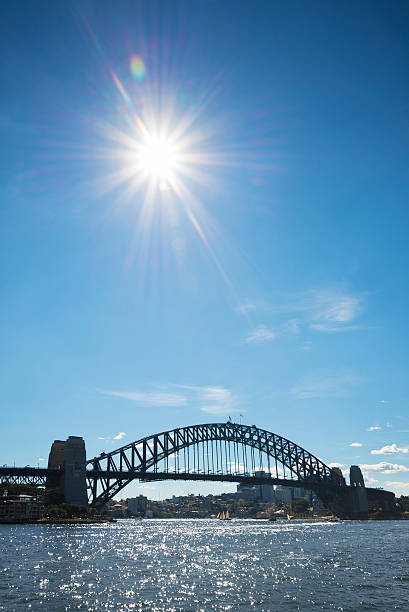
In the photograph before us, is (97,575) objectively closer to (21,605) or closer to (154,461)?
(21,605)

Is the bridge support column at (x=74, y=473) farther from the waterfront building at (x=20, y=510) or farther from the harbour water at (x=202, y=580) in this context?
the harbour water at (x=202, y=580)

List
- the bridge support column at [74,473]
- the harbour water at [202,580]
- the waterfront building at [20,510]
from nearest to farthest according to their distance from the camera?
the harbour water at [202,580]
the waterfront building at [20,510]
the bridge support column at [74,473]

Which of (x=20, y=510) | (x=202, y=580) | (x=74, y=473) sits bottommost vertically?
(x=202, y=580)

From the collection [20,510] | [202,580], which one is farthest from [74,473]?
[202,580]

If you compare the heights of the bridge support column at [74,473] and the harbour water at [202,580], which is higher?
the bridge support column at [74,473]

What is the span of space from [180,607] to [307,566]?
19056 mm

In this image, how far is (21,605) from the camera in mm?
24594

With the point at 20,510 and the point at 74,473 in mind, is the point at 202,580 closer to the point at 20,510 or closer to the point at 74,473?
the point at 74,473

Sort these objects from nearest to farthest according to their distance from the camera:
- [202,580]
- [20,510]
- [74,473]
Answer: [202,580] → [20,510] → [74,473]

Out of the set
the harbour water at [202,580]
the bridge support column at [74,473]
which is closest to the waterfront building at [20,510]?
the bridge support column at [74,473]

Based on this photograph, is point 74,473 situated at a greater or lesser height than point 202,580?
greater

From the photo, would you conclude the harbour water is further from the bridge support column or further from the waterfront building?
the bridge support column

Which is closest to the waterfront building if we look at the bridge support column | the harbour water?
the bridge support column

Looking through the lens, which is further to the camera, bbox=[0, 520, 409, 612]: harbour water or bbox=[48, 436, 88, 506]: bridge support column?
bbox=[48, 436, 88, 506]: bridge support column
